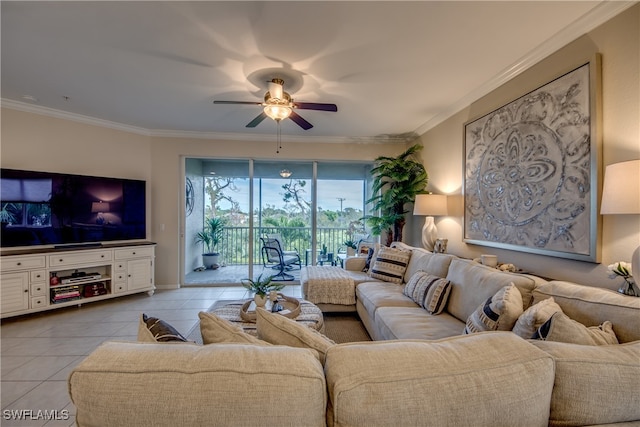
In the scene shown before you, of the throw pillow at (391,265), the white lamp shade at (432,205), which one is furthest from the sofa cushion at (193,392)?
the white lamp shade at (432,205)

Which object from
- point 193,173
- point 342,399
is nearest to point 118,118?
point 193,173

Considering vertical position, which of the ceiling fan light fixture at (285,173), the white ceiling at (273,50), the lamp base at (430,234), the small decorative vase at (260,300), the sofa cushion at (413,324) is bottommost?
the sofa cushion at (413,324)

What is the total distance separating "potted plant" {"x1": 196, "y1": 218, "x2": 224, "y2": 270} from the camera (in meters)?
5.33

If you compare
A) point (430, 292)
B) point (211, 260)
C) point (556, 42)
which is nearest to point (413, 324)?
point (430, 292)

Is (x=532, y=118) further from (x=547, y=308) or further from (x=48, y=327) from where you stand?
(x=48, y=327)

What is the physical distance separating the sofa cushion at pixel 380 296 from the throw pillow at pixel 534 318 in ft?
3.69

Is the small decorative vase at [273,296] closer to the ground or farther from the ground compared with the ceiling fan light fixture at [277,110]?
closer to the ground

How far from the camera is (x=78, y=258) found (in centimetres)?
355

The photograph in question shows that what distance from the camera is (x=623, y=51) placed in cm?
172

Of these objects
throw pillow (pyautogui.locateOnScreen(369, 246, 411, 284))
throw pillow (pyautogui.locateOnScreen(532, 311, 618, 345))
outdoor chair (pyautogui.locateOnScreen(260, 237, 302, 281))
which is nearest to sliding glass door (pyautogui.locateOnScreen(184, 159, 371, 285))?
outdoor chair (pyautogui.locateOnScreen(260, 237, 302, 281))

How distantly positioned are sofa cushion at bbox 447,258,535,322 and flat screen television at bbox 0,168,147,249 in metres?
4.47

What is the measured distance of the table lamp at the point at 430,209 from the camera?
3473 mm

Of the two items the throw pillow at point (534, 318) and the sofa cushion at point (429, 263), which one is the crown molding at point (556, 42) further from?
the throw pillow at point (534, 318)

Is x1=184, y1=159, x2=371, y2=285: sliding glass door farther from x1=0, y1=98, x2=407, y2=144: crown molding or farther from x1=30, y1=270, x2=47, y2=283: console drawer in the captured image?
x1=30, y1=270, x2=47, y2=283: console drawer
